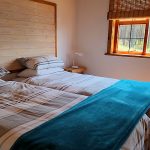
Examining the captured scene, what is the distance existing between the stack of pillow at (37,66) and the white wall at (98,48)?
1.17 metres

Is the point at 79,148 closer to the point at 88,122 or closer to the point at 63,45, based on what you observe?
the point at 88,122

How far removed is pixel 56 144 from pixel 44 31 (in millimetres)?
2459

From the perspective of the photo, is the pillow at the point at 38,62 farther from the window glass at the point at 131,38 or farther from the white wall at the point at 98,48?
the window glass at the point at 131,38

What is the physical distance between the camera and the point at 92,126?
1130 mm

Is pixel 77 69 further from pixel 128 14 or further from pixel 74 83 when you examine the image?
pixel 128 14

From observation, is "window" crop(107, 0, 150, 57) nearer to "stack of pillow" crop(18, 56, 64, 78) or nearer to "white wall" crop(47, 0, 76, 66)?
"white wall" crop(47, 0, 76, 66)

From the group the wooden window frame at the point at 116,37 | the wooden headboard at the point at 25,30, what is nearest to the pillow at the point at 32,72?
the wooden headboard at the point at 25,30

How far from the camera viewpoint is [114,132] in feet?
3.51

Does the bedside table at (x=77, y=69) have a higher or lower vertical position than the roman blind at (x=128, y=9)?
lower

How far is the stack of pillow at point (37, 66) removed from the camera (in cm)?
251

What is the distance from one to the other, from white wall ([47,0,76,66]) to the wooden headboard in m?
0.16

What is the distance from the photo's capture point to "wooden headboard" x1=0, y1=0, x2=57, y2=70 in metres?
2.43

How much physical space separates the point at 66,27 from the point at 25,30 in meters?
1.08

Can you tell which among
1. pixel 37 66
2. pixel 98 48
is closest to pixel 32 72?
pixel 37 66
